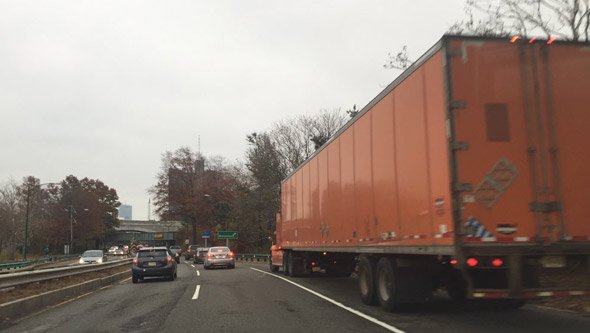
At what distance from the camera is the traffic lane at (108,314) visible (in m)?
9.52

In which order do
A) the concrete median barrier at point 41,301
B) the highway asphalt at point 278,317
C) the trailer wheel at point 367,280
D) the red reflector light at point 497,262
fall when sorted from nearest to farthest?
1. the red reflector light at point 497,262
2. the highway asphalt at point 278,317
3. the concrete median barrier at point 41,301
4. the trailer wheel at point 367,280

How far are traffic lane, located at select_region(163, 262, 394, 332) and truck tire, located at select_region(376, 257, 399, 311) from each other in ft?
2.55

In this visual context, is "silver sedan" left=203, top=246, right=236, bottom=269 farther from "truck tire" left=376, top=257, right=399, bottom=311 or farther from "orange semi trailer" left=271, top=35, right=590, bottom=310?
"orange semi trailer" left=271, top=35, right=590, bottom=310

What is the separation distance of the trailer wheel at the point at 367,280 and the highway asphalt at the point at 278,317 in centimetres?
22

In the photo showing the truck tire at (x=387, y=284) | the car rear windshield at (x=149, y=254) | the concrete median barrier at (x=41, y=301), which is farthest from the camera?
the car rear windshield at (x=149, y=254)

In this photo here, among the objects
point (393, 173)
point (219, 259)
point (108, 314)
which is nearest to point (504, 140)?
point (393, 173)

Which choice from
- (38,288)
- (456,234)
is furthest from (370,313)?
(38,288)

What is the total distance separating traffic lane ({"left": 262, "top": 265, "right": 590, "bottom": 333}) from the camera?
8609mm

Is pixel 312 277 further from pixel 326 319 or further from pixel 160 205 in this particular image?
pixel 160 205

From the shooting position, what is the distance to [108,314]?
11.4 m

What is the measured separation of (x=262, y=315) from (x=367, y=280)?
→ 261 cm

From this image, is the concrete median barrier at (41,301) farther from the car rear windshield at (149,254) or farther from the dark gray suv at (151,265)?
the car rear windshield at (149,254)

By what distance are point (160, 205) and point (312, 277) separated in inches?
2416

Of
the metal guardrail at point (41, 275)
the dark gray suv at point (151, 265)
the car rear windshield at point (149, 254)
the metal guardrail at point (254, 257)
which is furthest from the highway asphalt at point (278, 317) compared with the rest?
the metal guardrail at point (254, 257)
